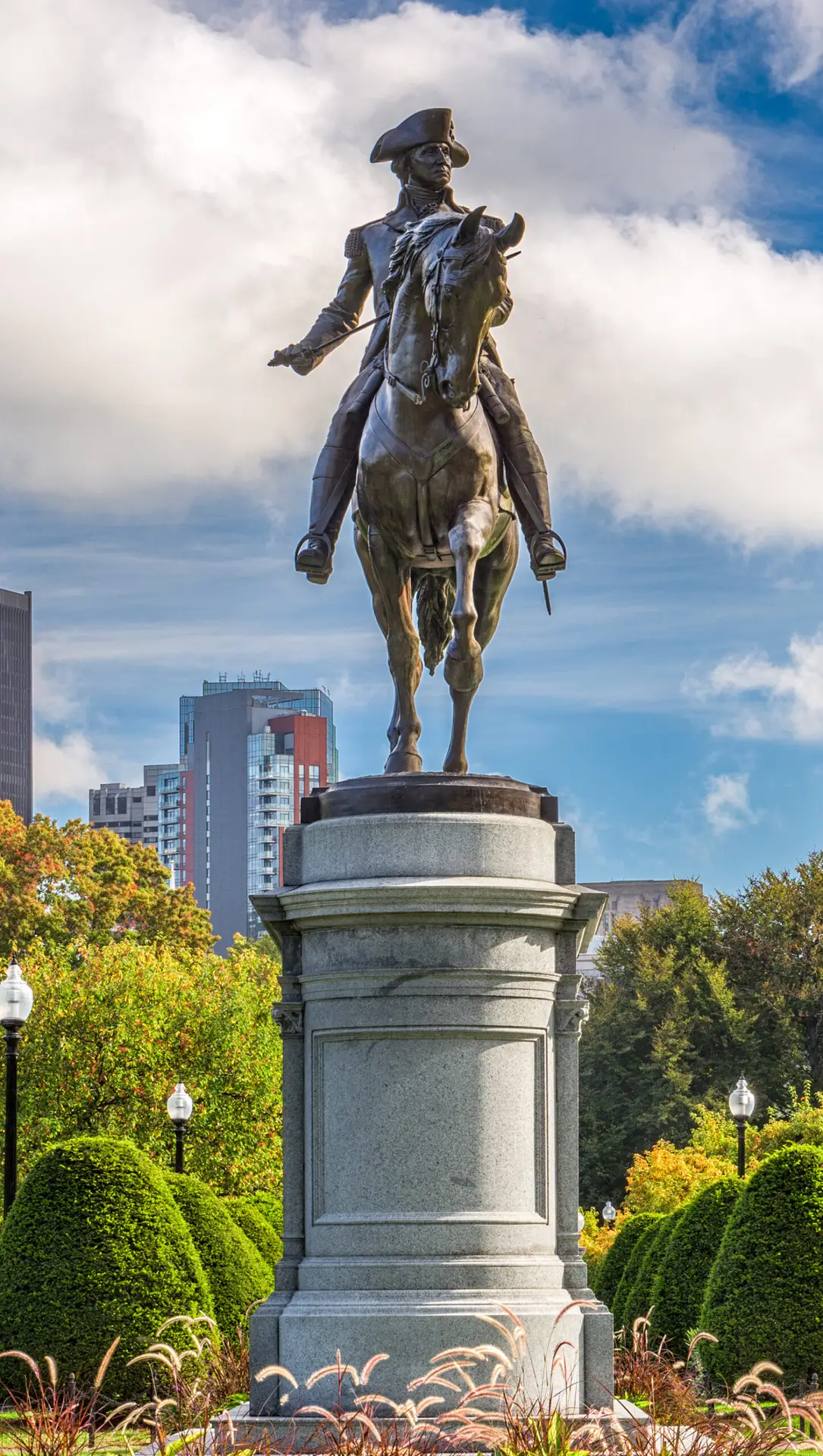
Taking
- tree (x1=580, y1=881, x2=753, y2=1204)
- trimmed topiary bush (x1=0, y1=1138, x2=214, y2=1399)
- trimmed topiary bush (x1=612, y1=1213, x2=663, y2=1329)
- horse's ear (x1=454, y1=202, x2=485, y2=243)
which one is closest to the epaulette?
horse's ear (x1=454, y1=202, x2=485, y2=243)

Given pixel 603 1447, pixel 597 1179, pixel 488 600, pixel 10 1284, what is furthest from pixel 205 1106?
pixel 603 1447

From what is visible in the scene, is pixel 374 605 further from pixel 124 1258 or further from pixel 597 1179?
pixel 597 1179

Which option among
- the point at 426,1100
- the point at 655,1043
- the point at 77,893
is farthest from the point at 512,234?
the point at 655,1043

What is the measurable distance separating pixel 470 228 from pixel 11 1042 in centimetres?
1293

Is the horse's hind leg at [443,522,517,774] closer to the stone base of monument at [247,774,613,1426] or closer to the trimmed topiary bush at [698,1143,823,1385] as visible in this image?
the stone base of monument at [247,774,613,1426]

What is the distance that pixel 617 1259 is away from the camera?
28.6 metres

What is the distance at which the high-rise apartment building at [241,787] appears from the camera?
187 metres

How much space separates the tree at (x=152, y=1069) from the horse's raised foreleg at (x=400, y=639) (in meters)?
28.3

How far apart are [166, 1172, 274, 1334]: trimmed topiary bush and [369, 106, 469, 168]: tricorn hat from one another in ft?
29.5

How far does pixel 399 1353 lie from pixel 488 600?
525 centimetres

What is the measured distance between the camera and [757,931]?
64.7 metres

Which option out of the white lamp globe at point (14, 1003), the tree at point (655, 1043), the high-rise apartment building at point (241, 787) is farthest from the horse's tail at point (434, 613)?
the high-rise apartment building at point (241, 787)

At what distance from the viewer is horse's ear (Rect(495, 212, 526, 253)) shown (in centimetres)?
1180

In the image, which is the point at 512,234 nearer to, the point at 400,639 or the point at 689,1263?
the point at 400,639
